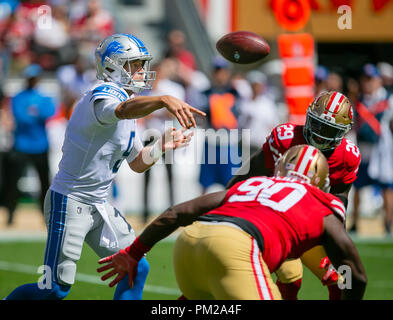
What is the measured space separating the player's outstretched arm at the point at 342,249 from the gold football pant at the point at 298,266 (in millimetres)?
1194

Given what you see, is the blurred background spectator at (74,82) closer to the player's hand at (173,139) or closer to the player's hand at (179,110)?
the player's hand at (173,139)

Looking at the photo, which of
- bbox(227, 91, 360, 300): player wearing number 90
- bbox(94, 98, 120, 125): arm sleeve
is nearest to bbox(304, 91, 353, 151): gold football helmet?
bbox(227, 91, 360, 300): player wearing number 90

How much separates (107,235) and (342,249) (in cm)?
152

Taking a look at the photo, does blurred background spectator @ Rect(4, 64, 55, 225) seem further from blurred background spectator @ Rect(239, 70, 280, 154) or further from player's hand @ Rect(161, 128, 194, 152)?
player's hand @ Rect(161, 128, 194, 152)

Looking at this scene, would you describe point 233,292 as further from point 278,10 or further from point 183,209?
point 278,10

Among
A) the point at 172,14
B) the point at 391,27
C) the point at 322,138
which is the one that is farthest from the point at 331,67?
the point at 322,138

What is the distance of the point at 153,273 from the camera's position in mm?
7652

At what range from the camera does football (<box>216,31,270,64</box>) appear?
5.33m

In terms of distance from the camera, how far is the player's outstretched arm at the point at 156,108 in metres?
3.98

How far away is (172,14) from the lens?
16234 millimetres

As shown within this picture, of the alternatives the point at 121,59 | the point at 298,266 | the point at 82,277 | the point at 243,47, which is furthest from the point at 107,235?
the point at 82,277

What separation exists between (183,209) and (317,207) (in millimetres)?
629

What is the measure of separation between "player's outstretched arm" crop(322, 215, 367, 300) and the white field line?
3094mm

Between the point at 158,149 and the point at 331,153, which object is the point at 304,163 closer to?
the point at 331,153
